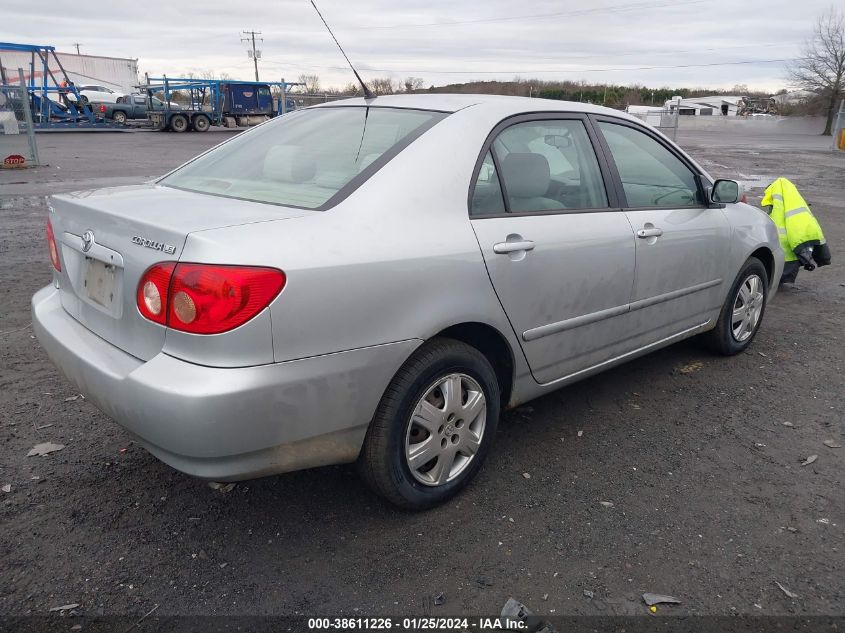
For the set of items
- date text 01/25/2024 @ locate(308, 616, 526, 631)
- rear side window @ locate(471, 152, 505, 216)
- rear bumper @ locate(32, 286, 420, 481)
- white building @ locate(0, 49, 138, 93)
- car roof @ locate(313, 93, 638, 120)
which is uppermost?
white building @ locate(0, 49, 138, 93)

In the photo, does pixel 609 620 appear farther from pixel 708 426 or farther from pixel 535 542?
pixel 708 426

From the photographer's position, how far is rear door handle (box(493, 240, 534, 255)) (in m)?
2.87

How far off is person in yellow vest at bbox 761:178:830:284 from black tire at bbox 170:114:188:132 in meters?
29.6

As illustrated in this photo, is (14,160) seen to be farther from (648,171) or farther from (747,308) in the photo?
(747,308)

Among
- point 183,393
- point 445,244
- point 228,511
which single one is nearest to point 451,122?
point 445,244

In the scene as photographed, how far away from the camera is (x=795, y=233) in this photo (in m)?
6.34

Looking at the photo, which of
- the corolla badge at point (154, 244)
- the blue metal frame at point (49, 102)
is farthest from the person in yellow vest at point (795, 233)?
the blue metal frame at point (49, 102)

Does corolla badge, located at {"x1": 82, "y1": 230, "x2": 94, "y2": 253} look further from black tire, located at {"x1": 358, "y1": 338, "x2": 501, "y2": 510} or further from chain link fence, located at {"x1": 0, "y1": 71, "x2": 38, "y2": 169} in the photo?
chain link fence, located at {"x1": 0, "y1": 71, "x2": 38, "y2": 169}

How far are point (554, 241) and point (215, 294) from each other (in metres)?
1.58

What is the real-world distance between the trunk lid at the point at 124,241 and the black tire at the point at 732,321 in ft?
10.4

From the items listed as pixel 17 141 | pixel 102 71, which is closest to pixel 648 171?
pixel 17 141

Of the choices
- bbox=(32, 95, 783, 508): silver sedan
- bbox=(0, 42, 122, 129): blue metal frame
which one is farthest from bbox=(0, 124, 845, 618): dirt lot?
bbox=(0, 42, 122, 129): blue metal frame

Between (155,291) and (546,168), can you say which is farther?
(546,168)

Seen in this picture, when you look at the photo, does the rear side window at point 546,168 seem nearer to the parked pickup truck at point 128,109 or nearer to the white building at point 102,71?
the parked pickup truck at point 128,109
